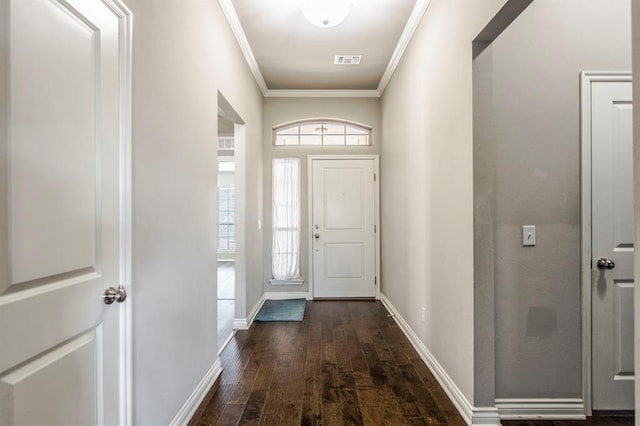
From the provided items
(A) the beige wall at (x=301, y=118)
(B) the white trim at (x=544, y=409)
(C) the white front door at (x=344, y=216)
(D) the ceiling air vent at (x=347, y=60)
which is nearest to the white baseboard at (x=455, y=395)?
(B) the white trim at (x=544, y=409)

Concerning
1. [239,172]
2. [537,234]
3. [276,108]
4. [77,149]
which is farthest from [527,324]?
[276,108]

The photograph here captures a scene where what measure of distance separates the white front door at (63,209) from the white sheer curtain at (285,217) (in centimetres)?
312

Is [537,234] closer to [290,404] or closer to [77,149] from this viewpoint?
[290,404]

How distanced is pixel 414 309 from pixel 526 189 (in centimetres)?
151

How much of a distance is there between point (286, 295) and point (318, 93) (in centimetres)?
288

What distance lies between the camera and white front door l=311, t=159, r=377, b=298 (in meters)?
4.42

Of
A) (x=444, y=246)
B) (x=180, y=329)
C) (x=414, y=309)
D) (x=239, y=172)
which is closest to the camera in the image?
(x=180, y=329)

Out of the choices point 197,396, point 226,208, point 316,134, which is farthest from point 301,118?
point 226,208

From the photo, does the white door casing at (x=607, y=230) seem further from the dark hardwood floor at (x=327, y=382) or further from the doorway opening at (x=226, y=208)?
the doorway opening at (x=226, y=208)

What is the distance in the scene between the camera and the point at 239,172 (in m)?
3.30

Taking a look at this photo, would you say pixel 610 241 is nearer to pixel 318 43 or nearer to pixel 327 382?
pixel 327 382

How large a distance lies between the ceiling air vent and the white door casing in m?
2.17

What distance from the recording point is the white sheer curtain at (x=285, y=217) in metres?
4.39

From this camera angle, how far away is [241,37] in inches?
115
